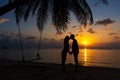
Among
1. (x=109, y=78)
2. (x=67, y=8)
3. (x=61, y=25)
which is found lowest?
(x=109, y=78)

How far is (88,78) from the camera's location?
1095cm

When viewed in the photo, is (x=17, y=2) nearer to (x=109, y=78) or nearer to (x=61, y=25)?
Result: (x=61, y=25)

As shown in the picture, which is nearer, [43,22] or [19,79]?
[19,79]

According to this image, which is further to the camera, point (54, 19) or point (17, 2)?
point (54, 19)

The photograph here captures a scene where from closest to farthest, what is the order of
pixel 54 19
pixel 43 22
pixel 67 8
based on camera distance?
pixel 67 8 < pixel 54 19 < pixel 43 22

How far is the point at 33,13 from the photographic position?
14453mm

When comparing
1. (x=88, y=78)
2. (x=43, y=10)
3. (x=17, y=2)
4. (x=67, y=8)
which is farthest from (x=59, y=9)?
(x=88, y=78)

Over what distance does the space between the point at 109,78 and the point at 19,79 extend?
13.9 ft

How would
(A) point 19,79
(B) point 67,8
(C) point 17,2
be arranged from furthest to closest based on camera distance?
1. (B) point 67,8
2. (A) point 19,79
3. (C) point 17,2

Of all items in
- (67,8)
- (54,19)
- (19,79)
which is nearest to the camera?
(19,79)

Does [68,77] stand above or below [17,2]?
below

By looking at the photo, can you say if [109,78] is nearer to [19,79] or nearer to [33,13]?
[19,79]

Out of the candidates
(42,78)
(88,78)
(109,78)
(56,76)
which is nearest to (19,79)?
(42,78)

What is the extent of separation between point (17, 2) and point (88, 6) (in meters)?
5.08
